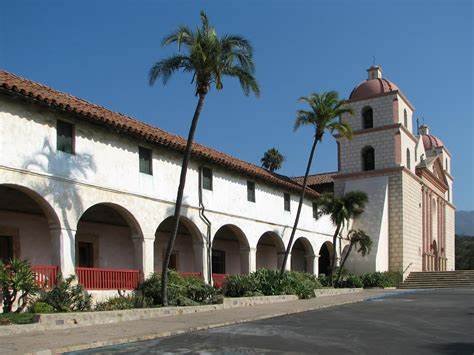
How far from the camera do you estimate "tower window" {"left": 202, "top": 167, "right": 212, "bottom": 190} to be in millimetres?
23219

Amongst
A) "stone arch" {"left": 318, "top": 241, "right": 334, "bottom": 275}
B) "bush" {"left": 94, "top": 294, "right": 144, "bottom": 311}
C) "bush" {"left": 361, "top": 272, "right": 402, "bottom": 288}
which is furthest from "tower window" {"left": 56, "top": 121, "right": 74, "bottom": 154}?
"stone arch" {"left": 318, "top": 241, "right": 334, "bottom": 275}

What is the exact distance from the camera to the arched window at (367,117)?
131 feet

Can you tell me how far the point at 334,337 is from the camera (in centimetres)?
1166

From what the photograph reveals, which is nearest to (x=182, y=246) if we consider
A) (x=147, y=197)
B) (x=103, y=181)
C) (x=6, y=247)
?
(x=147, y=197)

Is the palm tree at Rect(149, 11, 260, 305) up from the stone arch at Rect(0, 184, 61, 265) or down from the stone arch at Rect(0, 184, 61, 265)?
up

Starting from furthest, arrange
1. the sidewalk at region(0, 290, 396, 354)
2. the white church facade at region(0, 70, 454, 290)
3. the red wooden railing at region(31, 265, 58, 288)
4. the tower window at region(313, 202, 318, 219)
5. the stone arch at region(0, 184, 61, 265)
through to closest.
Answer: the tower window at region(313, 202, 318, 219) → the stone arch at region(0, 184, 61, 265) → the white church facade at region(0, 70, 454, 290) → the red wooden railing at region(31, 265, 58, 288) → the sidewalk at region(0, 290, 396, 354)

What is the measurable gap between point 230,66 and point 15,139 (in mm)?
6616

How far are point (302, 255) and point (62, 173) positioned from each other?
76.9 ft

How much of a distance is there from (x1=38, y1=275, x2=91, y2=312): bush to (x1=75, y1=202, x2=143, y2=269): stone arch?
394 cm

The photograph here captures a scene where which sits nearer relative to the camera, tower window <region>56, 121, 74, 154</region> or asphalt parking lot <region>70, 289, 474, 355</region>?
asphalt parking lot <region>70, 289, 474, 355</region>

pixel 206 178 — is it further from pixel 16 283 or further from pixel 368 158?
pixel 368 158

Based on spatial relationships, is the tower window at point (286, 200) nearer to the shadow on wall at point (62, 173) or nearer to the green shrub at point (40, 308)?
the shadow on wall at point (62, 173)

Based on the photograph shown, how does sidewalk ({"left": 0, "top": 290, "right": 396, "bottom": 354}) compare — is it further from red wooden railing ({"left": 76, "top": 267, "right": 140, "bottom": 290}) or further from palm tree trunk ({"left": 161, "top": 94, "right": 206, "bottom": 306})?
red wooden railing ({"left": 76, "top": 267, "right": 140, "bottom": 290})

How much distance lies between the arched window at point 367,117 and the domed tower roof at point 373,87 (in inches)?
32.7
